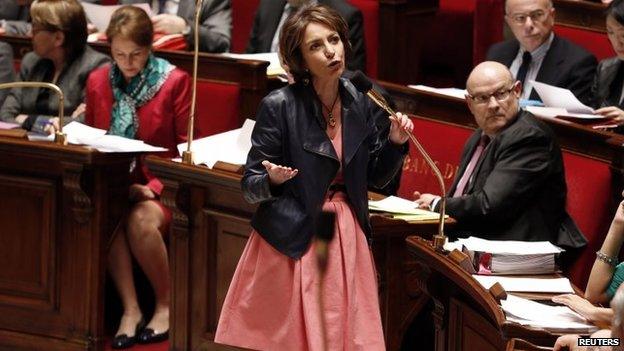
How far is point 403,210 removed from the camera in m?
3.62

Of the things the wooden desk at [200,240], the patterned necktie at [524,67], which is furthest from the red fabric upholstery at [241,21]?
the wooden desk at [200,240]

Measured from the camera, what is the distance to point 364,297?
3.03m

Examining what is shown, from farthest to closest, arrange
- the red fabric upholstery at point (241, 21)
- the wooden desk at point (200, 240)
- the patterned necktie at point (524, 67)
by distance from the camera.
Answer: the red fabric upholstery at point (241, 21) → the patterned necktie at point (524, 67) → the wooden desk at point (200, 240)

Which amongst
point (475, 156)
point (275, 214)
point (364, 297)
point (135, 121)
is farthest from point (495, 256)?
point (135, 121)

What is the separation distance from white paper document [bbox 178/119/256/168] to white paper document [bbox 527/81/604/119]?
97 centimetres

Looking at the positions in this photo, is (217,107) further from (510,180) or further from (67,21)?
(510,180)

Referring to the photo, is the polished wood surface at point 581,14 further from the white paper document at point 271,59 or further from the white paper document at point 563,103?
the white paper document at point 271,59

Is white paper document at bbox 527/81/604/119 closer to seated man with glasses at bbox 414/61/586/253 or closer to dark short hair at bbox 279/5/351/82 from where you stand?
seated man with glasses at bbox 414/61/586/253

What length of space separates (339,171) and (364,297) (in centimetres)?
30

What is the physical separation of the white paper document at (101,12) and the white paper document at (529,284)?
9.19ft

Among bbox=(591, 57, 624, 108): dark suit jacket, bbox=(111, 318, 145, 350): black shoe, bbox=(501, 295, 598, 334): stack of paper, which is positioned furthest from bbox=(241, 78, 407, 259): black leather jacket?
bbox=(591, 57, 624, 108): dark suit jacket

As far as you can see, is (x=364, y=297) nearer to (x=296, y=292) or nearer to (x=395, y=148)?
(x=296, y=292)

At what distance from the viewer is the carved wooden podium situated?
4.22m

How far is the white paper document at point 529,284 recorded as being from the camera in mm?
2994
